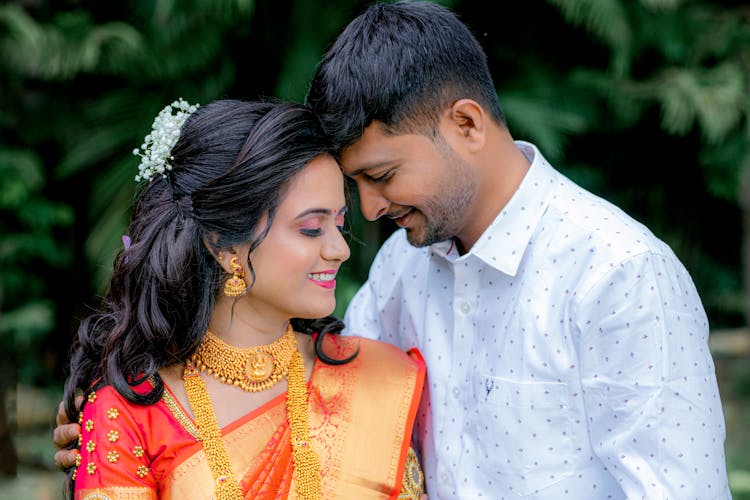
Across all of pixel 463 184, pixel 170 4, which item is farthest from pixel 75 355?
pixel 170 4

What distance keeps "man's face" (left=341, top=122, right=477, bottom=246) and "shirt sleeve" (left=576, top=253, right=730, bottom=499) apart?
16.3 inches

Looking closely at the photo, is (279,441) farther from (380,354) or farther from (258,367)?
(380,354)

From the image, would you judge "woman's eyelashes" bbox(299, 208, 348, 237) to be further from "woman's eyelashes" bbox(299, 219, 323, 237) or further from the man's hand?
the man's hand

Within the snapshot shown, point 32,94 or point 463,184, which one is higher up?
point 463,184

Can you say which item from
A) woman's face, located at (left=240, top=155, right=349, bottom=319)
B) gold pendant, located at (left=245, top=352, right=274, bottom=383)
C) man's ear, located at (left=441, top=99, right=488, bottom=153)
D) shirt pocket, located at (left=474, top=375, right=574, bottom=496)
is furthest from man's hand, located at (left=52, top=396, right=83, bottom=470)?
man's ear, located at (left=441, top=99, right=488, bottom=153)

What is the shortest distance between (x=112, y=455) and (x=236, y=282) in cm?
48

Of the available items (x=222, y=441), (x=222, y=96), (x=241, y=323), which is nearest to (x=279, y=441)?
(x=222, y=441)

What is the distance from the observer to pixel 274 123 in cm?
206

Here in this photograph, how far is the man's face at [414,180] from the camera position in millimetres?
2115

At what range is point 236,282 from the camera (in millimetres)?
2105

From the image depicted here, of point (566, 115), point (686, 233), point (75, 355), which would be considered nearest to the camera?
point (75, 355)

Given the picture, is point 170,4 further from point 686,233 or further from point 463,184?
point 686,233

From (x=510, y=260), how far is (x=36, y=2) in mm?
3887

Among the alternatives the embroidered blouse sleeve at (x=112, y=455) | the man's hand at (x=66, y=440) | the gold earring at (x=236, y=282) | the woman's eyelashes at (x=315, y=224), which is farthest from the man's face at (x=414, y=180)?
the man's hand at (x=66, y=440)
